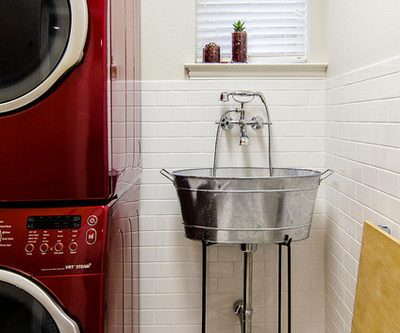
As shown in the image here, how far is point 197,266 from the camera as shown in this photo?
197 cm

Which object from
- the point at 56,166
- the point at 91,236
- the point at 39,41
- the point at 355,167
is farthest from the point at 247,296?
the point at 39,41

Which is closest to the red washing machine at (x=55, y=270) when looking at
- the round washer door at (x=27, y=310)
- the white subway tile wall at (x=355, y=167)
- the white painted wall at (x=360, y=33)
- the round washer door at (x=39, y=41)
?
the round washer door at (x=27, y=310)

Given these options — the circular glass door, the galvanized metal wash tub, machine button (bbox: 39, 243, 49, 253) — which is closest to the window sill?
the galvanized metal wash tub

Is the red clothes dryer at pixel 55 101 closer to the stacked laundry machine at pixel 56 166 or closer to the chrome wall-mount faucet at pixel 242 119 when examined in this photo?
the stacked laundry machine at pixel 56 166

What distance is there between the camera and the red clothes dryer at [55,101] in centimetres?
122

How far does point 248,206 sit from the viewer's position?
1530 mm

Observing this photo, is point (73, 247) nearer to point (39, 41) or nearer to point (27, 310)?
point (27, 310)

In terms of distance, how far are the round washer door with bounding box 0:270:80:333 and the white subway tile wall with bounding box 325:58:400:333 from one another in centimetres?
92

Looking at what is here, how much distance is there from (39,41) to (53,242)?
54 cm

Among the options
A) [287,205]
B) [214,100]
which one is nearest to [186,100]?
[214,100]

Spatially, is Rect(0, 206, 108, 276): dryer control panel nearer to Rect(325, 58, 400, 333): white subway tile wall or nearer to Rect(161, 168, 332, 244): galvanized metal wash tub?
Rect(161, 168, 332, 244): galvanized metal wash tub

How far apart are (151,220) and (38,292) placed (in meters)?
0.81

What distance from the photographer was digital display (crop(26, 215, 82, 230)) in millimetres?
1224

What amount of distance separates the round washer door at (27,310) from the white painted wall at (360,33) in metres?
1.13
